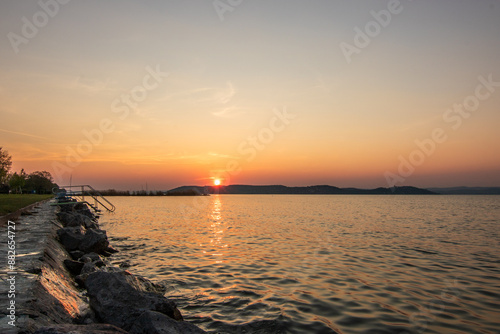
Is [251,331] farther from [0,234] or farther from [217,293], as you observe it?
[0,234]

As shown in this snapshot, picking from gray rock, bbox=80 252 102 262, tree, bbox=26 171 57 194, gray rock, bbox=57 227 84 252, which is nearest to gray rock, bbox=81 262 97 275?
gray rock, bbox=80 252 102 262

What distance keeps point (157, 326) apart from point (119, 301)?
1.76m

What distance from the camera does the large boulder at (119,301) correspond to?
6598 millimetres

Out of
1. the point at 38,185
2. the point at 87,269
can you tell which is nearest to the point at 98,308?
the point at 87,269

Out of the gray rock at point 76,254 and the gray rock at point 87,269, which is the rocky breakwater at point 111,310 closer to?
the gray rock at point 87,269

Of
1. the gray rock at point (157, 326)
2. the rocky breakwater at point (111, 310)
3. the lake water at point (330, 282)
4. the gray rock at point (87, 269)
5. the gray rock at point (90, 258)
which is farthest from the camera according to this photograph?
the gray rock at point (90, 258)

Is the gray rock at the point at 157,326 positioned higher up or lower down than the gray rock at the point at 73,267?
higher up

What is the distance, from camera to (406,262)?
15188 mm

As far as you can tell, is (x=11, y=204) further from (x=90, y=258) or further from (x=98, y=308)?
(x=98, y=308)

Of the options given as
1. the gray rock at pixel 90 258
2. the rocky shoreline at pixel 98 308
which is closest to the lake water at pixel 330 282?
the gray rock at pixel 90 258

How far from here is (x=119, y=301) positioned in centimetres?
702

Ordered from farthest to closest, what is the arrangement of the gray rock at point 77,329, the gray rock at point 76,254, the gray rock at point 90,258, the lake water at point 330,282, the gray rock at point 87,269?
the gray rock at point 76,254 < the gray rock at point 90,258 < the gray rock at point 87,269 < the lake water at point 330,282 < the gray rock at point 77,329

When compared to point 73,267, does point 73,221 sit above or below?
above

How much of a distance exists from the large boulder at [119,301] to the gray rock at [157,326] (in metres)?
0.44
